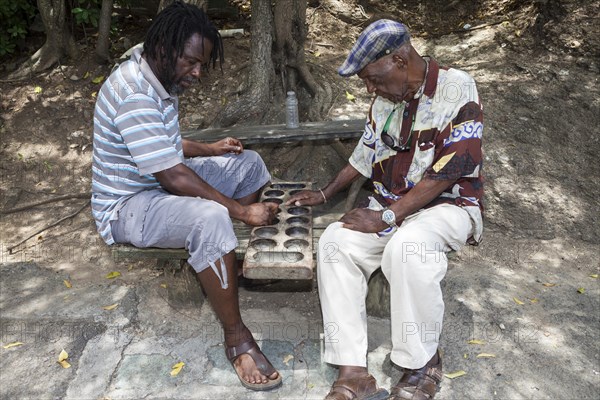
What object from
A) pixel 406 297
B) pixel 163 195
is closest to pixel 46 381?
pixel 163 195

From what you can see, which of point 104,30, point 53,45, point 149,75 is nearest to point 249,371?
point 149,75

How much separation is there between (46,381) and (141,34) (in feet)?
15.2

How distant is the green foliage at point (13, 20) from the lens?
20.9ft

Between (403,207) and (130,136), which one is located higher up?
Result: (130,136)

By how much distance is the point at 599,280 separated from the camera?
3.96m

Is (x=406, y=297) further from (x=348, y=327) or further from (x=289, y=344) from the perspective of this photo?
(x=289, y=344)

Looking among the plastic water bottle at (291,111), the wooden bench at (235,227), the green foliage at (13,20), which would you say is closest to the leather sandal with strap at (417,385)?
the wooden bench at (235,227)

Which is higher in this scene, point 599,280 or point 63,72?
point 63,72

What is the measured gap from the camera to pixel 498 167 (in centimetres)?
495

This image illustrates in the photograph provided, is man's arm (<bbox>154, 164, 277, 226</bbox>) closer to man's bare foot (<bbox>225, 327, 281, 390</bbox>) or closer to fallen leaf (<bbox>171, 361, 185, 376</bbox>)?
man's bare foot (<bbox>225, 327, 281, 390</bbox>)

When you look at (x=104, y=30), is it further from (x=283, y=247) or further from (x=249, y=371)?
(x=249, y=371)

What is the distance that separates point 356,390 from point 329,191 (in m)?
1.22

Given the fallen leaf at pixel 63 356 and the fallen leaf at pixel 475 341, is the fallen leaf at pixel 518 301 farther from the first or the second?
the fallen leaf at pixel 63 356

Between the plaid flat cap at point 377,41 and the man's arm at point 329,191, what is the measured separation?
2.64ft
